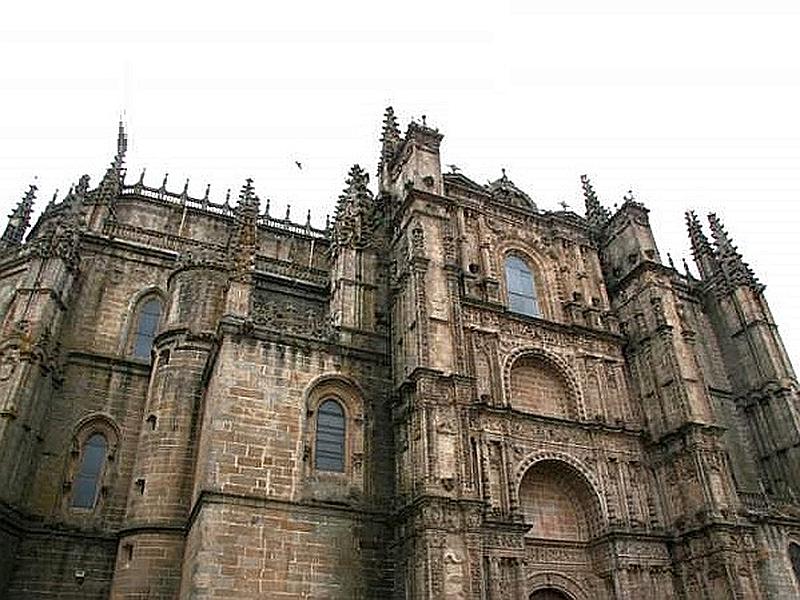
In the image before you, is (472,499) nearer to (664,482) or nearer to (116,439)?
(664,482)

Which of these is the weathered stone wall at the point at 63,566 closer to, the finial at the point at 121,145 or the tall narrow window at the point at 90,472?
the tall narrow window at the point at 90,472

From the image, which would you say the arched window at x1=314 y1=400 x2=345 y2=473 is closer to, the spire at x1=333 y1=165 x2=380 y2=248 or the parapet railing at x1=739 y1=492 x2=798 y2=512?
the spire at x1=333 y1=165 x2=380 y2=248

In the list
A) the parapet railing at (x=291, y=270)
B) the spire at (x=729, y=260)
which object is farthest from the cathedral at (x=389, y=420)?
the spire at (x=729, y=260)

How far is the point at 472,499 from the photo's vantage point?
55.1 feet

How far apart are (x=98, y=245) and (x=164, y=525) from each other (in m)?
13.1

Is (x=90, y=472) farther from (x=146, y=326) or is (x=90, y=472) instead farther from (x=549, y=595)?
(x=549, y=595)

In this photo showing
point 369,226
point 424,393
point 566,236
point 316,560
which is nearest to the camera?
point 316,560

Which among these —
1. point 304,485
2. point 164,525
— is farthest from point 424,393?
point 164,525

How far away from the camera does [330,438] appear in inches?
743

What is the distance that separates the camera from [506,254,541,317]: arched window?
24578 millimetres

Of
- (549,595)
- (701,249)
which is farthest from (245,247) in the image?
(701,249)

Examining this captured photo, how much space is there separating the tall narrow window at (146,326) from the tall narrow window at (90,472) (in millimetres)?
3840

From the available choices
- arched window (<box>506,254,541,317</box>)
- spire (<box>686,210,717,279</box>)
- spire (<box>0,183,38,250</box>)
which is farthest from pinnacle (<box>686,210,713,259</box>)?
spire (<box>0,183,38,250</box>)

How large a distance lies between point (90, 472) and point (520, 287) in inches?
667
